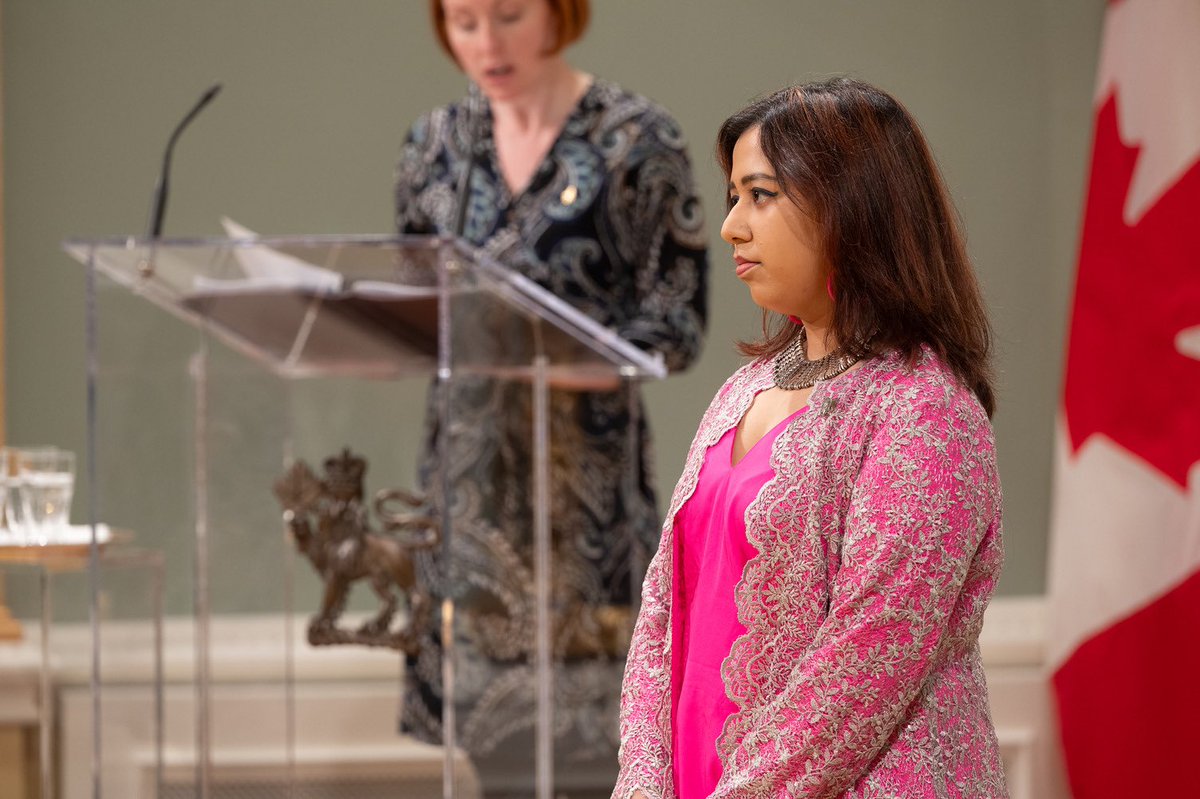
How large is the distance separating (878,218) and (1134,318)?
2.06 metres

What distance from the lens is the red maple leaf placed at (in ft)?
9.80

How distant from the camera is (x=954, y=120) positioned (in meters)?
3.74

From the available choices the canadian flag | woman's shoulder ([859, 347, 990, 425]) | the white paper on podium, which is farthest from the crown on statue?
the canadian flag

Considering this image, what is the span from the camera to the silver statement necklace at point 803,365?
124cm

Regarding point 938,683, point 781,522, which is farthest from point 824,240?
point 938,683

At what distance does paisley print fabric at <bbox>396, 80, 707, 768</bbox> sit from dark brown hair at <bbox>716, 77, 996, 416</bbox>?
0.80 metres

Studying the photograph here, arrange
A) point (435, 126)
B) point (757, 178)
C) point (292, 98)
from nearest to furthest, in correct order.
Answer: point (757, 178) < point (435, 126) < point (292, 98)

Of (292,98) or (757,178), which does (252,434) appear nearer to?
(757,178)

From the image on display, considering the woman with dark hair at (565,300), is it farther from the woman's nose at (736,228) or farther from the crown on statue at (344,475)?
the woman's nose at (736,228)

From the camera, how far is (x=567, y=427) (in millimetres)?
2174

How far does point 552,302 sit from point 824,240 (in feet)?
2.60

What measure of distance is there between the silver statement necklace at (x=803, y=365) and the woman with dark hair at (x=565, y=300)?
0.72 meters

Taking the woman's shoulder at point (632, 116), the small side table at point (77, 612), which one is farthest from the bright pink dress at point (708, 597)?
the woman's shoulder at point (632, 116)

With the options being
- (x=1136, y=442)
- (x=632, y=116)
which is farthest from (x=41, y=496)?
(x=1136, y=442)
